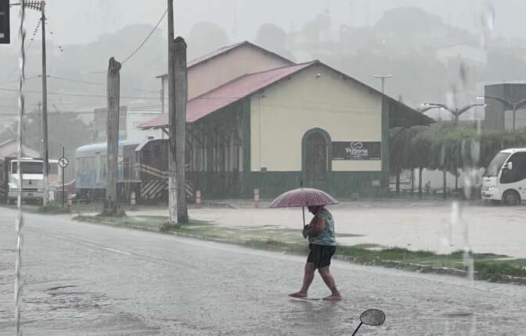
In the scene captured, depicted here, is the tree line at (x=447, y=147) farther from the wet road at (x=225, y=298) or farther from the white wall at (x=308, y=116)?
the wet road at (x=225, y=298)

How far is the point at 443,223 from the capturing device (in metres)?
29.5

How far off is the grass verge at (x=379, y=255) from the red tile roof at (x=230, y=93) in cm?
2167

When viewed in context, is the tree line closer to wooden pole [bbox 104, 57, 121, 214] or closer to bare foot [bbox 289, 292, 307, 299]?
wooden pole [bbox 104, 57, 121, 214]

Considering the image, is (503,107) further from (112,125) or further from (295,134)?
(112,125)

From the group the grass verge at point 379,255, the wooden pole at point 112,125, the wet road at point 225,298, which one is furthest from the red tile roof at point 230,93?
the wet road at point 225,298

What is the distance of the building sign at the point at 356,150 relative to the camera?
172ft

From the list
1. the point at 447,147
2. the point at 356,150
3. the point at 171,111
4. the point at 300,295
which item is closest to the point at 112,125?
the point at 171,111

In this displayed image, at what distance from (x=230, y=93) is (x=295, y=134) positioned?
4.73 metres

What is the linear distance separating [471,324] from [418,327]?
0.64m

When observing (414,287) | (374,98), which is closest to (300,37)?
(374,98)

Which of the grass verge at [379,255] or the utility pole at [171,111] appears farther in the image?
the utility pole at [171,111]

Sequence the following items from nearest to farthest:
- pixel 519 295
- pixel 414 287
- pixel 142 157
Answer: pixel 519 295 → pixel 414 287 → pixel 142 157

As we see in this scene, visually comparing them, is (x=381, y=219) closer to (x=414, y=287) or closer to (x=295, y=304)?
(x=414, y=287)

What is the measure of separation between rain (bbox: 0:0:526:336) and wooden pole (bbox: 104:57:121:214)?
8 centimetres
